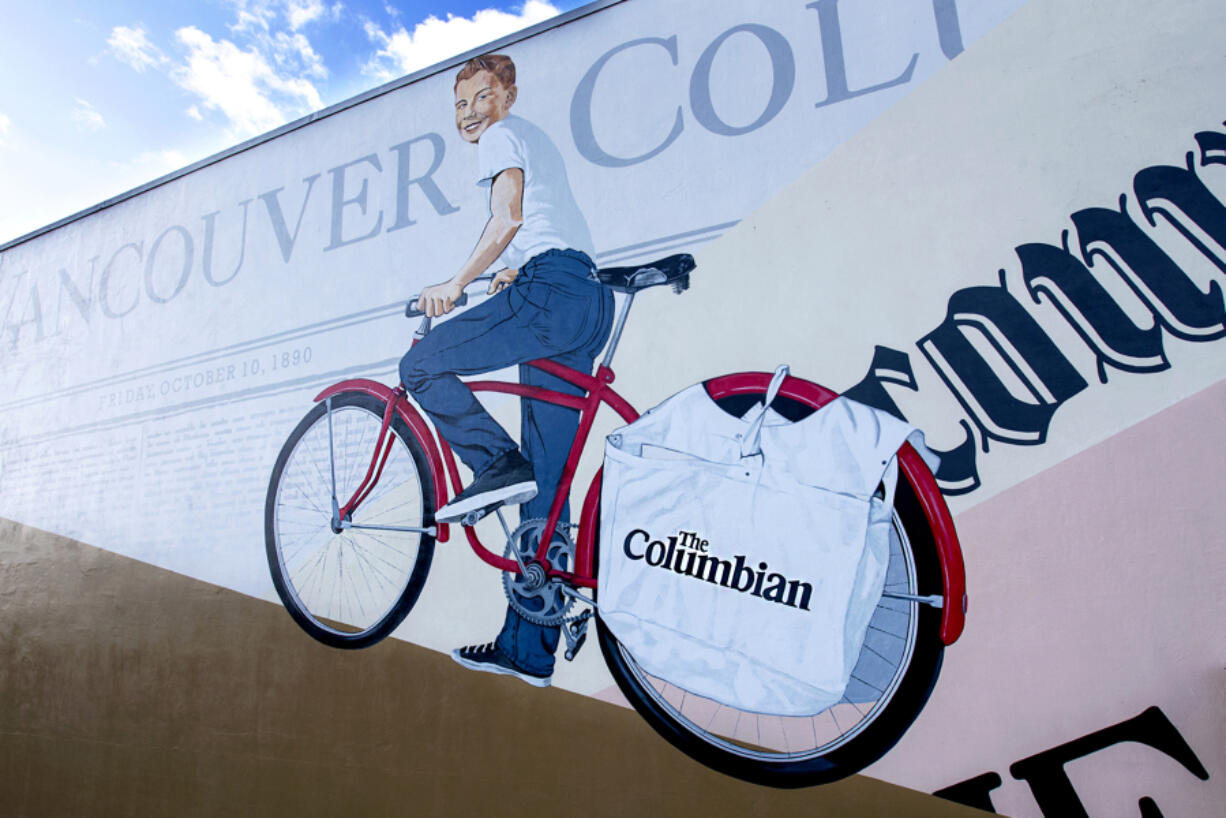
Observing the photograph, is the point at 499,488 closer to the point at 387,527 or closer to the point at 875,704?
the point at 387,527

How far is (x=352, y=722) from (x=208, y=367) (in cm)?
202

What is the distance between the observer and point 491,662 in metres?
2.85

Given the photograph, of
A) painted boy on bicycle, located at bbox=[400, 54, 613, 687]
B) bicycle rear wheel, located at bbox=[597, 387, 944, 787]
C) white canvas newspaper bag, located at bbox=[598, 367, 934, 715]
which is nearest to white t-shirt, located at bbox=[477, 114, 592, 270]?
painted boy on bicycle, located at bbox=[400, 54, 613, 687]

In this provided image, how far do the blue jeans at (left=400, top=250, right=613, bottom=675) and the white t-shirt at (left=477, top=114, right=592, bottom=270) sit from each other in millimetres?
63

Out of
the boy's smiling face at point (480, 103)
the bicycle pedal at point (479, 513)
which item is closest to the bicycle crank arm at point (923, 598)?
the bicycle pedal at point (479, 513)

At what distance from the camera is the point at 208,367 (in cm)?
398

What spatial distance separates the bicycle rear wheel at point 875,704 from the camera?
7.25 feet

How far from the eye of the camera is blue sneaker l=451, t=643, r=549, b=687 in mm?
2766

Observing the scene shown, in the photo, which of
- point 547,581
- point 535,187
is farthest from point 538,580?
point 535,187

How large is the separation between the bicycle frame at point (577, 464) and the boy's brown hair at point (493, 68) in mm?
1348

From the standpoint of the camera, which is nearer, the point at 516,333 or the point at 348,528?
the point at 516,333

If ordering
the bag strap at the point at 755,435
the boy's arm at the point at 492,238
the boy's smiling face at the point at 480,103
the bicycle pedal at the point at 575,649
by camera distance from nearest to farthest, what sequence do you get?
the bag strap at the point at 755,435
the bicycle pedal at the point at 575,649
the boy's arm at the point at 492,238
the boy's smiling face at the point at 480,103

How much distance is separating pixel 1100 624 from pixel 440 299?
8.38 ft

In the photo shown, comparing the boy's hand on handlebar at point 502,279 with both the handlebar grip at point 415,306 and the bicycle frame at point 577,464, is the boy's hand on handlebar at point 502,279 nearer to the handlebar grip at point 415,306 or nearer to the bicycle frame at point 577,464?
the handlebar grip at point 415,306
